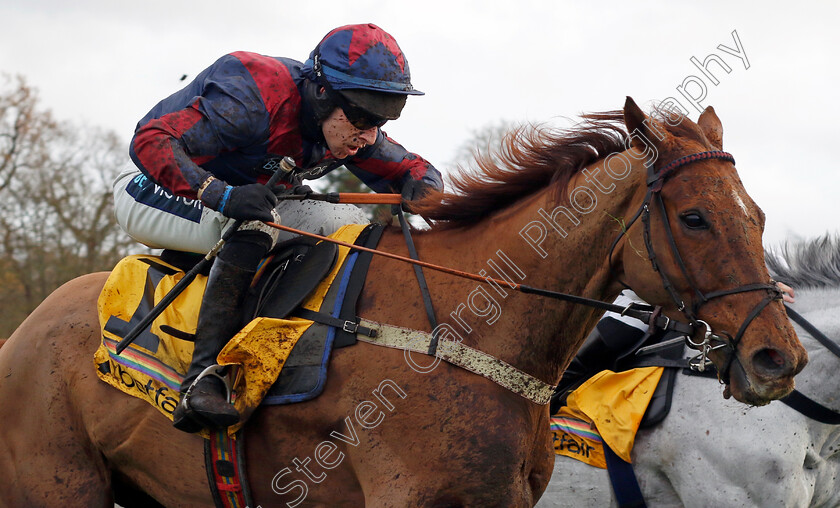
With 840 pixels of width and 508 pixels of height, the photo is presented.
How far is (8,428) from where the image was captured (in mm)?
4074

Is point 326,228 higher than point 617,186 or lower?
lower

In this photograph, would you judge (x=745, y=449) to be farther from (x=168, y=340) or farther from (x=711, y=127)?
(x=168, y=340)

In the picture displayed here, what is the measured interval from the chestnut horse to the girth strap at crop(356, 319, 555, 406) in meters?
0.03

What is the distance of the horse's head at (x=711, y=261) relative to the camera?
9.48ft

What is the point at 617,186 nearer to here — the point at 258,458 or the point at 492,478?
the point at 492,478

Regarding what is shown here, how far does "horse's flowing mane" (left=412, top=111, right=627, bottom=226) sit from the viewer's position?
351 cm

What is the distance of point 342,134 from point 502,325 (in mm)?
1168

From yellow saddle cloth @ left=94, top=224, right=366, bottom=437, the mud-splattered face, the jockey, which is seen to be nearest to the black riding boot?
the jockey

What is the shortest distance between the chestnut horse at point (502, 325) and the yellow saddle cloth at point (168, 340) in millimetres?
117

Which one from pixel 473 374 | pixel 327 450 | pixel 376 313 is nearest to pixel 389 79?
pixel 376 313

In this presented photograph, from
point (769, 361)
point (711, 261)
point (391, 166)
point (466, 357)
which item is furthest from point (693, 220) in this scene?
point (391, 166)

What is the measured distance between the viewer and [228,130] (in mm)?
3514

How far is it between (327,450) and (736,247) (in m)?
1.79

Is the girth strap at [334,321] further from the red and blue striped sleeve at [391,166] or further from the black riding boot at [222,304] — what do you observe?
the red and blue striped sleeve at [391,166]
